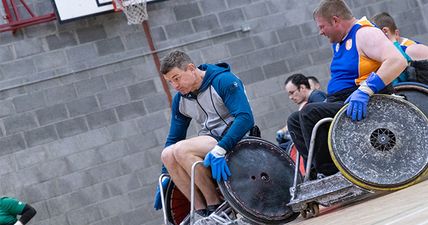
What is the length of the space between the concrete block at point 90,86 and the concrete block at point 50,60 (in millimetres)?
290

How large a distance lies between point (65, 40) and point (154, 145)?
1501mm

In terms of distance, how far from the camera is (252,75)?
31.6ft

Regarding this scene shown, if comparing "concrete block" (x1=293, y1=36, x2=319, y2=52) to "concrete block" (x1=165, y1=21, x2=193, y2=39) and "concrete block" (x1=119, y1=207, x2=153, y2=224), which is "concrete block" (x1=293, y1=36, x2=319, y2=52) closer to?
"concrete block" (x1=165, y1=21, x2=193, y2=39)

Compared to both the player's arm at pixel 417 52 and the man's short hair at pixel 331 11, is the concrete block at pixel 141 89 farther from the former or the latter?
the man's short hair at pixel 331 11

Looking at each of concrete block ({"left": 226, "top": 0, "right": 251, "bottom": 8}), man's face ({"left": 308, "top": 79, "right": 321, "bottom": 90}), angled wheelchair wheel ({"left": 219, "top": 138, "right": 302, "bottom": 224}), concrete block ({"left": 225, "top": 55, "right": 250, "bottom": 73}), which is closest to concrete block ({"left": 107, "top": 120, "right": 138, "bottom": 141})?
concrete block ({"left": 225, "top": 55, "right": 250, "bottom": 73})

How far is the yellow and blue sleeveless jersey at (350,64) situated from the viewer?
4.52 meters

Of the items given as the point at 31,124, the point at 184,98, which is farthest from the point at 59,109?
the point at 184,98

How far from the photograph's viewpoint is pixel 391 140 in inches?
172

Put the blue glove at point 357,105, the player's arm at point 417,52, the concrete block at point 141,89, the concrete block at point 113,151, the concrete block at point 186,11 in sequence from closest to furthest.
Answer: the blue glove at point 357,105 < the player's arm at point 417,52 < the concrete block at point 113,151 < the concrete block at point 141,89 < the concrete block at point 186,11

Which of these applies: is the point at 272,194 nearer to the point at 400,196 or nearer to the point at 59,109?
the point at 400,196

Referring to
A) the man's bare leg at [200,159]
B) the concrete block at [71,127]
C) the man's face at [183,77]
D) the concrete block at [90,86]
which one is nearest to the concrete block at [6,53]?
the concrete block at [90,86]

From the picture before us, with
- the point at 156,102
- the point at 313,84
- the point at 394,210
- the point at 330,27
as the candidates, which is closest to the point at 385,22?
the point at 330,27

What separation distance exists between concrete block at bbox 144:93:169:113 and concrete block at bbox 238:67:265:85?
985 mm

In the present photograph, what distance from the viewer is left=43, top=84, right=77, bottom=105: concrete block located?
8.76 m
